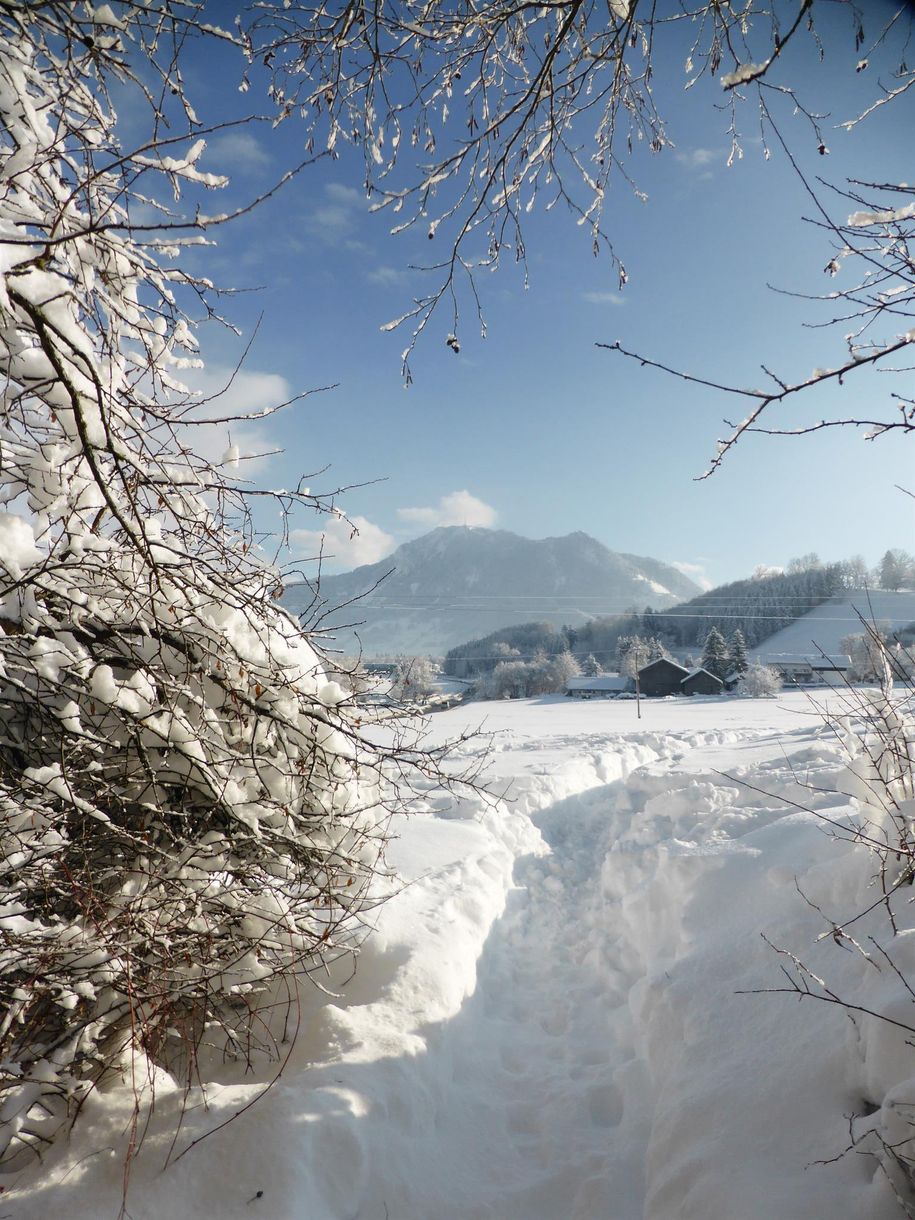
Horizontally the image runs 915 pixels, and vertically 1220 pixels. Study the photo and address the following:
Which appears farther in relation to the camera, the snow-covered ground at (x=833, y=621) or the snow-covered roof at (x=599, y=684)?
the snow-covered ground at (x=833, y=621)

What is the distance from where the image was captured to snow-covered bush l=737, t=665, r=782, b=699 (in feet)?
159

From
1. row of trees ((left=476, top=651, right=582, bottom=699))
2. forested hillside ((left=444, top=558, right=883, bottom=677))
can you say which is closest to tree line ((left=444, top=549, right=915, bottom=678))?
forested hillside ((left=444, top=558, right=883, bottom=677))

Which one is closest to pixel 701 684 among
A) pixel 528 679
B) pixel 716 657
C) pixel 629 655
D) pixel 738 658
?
pixel 738 658

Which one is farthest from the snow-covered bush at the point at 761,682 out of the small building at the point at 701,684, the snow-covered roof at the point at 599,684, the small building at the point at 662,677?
the snow-covered roof at the point at 599,684

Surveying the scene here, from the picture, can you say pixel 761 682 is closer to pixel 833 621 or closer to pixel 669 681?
pixel 669 681

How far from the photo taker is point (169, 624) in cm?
287

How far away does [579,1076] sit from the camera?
3.81m

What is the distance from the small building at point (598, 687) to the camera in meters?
59.5

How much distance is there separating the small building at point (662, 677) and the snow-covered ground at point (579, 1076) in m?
54.6

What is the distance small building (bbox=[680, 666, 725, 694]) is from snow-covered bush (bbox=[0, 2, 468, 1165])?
5702 cm

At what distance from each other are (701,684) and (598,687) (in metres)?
9.90

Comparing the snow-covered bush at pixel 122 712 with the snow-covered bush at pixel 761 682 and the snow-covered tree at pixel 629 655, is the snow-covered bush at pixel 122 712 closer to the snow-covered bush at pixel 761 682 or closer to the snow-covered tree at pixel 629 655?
the snow-covered bush at pixel 761 682

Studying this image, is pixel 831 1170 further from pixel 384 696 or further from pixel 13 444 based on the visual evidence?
pixel 13 444

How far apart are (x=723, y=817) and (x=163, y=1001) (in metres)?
5.15
